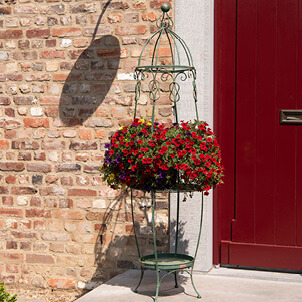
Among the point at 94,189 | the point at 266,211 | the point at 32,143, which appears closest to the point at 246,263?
the point at 266,211

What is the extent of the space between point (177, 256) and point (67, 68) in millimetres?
1949

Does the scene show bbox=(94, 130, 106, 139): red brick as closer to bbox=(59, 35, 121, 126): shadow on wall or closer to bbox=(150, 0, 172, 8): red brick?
bbox=(59, 35, 121, 126): shadow on wall

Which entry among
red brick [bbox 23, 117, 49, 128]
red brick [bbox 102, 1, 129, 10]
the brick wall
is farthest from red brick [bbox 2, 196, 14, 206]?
red brick [bbox 102, 1, 129, 10]

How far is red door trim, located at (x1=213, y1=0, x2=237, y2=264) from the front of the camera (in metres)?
4.46

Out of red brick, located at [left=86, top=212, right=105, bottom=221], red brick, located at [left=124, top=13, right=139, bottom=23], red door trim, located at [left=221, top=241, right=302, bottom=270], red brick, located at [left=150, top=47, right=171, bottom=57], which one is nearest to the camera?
red door trim, located at [left=221, top=241, right=302, bottom=270]

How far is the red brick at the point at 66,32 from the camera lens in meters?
4.68

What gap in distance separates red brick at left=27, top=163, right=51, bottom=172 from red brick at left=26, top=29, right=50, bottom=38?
116 cm

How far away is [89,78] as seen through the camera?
4656 mm

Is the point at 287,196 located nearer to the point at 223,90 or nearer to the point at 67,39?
the point at 223,90

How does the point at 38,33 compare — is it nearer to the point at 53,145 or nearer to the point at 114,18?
the point at 114,18

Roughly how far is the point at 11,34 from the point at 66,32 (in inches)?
22.0

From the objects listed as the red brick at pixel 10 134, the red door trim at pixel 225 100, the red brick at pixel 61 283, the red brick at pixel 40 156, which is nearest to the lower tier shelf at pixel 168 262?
the red door trim at pixel 225 100

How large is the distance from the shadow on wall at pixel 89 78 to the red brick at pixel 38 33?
294 millimetres

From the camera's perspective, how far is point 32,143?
4809mm
